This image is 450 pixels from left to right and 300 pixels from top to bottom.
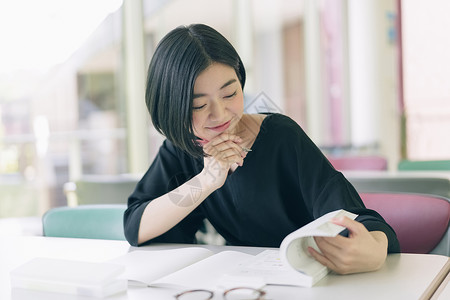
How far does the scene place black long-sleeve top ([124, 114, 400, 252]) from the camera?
1.40m

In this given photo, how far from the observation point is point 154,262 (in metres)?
1.12

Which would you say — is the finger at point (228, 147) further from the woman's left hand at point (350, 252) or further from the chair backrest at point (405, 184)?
the chair backrest at point (405, 184)

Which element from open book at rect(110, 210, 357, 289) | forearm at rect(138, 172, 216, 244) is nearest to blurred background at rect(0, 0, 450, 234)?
forearm at rect(138, 172, 216, 244)

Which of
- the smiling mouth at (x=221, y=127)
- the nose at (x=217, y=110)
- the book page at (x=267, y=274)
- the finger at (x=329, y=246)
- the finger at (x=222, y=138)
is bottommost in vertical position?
the book page at (x=267, y=274)

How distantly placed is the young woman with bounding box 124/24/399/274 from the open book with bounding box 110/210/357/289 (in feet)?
0.40

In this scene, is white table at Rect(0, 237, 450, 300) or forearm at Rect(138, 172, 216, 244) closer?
white table at Rect(0, 237, 450, 300)

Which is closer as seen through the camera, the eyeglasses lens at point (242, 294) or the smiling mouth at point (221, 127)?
the eyeglasses lens at point (242, 294)

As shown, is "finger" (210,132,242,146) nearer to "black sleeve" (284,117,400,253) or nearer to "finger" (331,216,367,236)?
"black sleeve" (284,117,400,253)

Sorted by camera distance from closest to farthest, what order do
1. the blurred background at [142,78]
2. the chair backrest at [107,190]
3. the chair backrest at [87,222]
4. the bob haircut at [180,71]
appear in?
1. the bob haircut at [180,71]
2. the chair backrest at [87,222]
3. the chair backrest at [107,190]
4. the blurred background at [142,78]

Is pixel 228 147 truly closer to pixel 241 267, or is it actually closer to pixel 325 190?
pixel 325 190

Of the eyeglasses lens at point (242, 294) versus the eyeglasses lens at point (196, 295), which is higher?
the eyeglasses lens at point (242, 294)

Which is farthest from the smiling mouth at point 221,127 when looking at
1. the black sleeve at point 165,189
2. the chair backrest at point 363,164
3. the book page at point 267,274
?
the chair backrest at point 363,164

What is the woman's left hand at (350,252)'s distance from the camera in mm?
971

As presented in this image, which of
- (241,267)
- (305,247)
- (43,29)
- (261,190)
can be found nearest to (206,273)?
(241,267)
